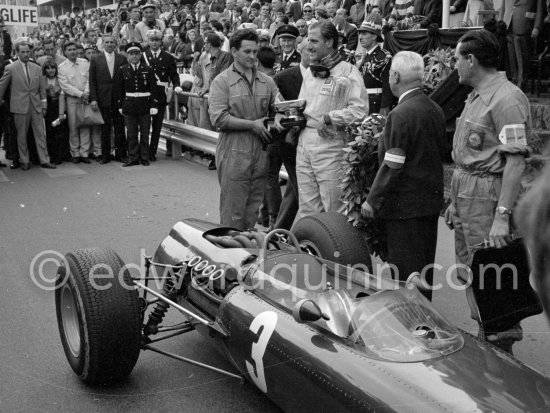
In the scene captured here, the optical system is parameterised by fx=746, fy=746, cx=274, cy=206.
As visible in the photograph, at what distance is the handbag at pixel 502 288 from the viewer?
4.04 m

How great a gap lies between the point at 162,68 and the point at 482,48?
28.7ft

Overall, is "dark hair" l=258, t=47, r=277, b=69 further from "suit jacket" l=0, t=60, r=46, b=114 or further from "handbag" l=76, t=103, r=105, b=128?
"suit jacket" l=0, t=60, r=46, b=114

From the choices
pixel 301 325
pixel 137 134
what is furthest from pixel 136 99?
pixel 301 325

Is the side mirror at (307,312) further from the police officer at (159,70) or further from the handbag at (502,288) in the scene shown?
the police officer at (159,70)

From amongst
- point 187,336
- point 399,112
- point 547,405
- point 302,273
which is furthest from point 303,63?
point 547,405

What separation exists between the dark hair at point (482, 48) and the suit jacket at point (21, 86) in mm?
9097

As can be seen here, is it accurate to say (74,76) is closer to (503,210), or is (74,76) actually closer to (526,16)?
(526,16)

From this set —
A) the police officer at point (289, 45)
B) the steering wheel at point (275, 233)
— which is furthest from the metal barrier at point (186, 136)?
the steering wheel at point (275, 233)

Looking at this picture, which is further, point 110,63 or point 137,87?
point 110,63

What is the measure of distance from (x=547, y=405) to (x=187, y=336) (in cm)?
295

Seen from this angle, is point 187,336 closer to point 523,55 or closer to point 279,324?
point 279,324

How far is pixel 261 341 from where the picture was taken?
12.2 ft

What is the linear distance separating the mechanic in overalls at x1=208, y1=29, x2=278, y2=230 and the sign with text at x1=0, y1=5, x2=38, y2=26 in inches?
493

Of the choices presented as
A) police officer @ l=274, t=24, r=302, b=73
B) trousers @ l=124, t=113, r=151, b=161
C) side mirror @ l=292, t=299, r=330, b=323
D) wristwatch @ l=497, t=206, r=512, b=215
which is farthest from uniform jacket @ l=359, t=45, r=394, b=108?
side mirror @ l=292, t=299, r=330, b=323
